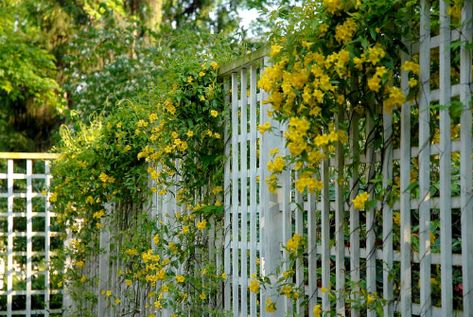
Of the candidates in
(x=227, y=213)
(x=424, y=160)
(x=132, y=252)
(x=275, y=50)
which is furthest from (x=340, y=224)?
(x=132, y=252)

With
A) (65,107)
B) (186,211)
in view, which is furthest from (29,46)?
(186,211)

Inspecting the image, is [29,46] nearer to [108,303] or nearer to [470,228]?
[108,303]

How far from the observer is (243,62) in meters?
3.58

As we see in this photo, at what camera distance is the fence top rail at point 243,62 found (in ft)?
10.9

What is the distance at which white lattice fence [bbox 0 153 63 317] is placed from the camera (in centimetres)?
758

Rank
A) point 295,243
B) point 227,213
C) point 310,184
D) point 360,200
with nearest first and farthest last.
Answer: point 360,200 < point 310,184 < point 295,243 < point 227,213

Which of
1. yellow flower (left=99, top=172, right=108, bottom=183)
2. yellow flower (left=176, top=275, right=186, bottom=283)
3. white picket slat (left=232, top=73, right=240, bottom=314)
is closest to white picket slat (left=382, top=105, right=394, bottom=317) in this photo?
white picket slat (left=232, top=73, right=240, bottom=314)

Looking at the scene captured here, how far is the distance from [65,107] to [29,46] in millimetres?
1119

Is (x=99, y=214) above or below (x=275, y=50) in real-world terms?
below

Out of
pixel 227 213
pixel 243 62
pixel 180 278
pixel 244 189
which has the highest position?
pixel 243 62

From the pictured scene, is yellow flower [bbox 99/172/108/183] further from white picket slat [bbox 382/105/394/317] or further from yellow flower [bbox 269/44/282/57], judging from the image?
white picket slat [bbox 382/105/394/317]

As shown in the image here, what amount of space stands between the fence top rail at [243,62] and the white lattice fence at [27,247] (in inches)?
133

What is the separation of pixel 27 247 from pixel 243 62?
15.6 feet

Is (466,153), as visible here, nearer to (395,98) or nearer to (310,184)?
(395,98)
